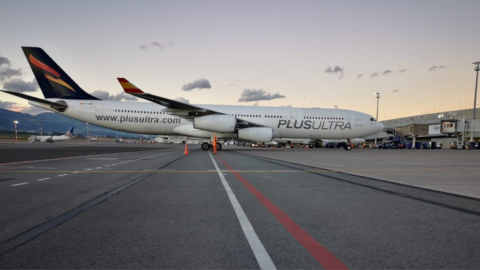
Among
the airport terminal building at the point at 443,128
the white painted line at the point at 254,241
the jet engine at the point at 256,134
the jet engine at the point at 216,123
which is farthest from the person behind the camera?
the airport terminal building at the point at 443,128

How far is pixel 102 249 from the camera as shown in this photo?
8.87ft

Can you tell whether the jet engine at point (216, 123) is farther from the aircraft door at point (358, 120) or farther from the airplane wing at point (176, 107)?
the aircraft door at point (358, 120)

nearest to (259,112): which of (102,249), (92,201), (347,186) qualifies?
(347,186)

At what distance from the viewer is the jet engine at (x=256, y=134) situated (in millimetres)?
24906

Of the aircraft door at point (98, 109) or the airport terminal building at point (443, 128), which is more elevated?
the airport terminal building at point (443, 128)

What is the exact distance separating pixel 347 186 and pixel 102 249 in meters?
5.46

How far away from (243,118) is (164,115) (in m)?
7.33

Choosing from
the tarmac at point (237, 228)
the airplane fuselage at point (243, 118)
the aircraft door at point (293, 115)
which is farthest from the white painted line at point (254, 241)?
the aircraft door at point (293, 115)

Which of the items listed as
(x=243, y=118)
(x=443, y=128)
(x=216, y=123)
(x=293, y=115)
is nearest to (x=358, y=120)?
(x=293, y=115)

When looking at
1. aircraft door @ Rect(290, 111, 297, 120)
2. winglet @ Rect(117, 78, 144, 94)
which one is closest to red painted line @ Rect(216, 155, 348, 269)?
winglet @ Rect(117, 78, 144, 94)

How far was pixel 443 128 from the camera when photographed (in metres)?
57.5

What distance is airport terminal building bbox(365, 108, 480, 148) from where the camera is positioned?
56234 millimetres

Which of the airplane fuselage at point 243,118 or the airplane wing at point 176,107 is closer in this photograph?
the airplane wing at point 176,107

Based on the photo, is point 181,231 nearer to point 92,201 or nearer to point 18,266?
point 18,266
